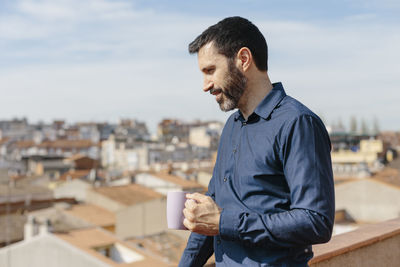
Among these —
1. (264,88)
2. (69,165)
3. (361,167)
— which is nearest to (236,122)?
(264,88)

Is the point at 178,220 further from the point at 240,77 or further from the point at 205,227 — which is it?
the point at 240,77

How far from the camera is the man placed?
1.45 meters

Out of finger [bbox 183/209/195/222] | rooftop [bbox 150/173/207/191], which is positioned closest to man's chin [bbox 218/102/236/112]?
finger [bbox 183/209/195/222]

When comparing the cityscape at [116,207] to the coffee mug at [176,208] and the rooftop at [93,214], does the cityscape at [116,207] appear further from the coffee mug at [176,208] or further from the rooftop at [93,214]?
the coffee mug at [176,208]

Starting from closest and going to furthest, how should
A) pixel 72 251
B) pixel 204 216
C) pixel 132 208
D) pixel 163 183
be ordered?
1. pixel 204 216
2. pixel 72 251
3. pixel 132 208
4. pixel 163 183

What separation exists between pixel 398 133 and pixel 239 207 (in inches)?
4155

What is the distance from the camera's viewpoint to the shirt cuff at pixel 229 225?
150cm

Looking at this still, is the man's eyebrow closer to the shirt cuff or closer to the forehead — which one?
the forehead

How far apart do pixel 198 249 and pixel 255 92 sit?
60cm

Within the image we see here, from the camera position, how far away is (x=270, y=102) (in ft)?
5.29

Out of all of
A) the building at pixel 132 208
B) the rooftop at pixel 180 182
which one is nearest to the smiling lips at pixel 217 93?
the building at pixel 132 208

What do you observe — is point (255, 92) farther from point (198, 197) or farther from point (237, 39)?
point (198, 197)

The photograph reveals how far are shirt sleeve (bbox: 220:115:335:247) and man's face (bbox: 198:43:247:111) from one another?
0.71 ft

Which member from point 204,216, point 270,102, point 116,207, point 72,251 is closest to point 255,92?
point 270,102
